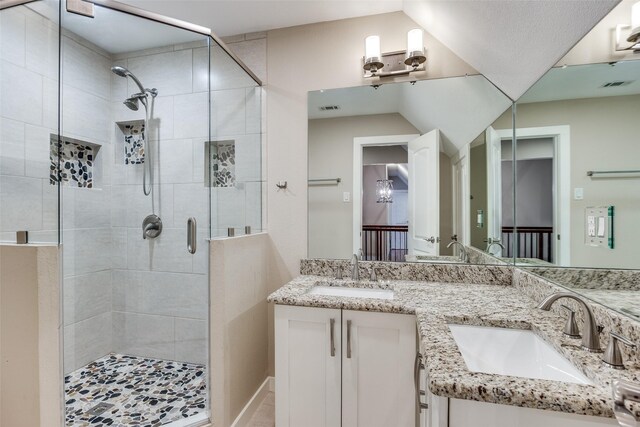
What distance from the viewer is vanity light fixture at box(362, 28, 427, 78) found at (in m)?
1.78

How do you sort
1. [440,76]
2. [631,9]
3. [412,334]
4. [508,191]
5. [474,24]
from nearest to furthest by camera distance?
[631,9], [412,334], [474,24], [508,191], [440,76]

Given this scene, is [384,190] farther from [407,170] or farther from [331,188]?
[331,188]

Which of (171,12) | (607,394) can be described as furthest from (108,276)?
(607,394)

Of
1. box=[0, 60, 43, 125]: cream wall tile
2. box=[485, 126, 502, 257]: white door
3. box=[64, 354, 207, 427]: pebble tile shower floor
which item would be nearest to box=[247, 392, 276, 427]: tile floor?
box=[64, 354, 207, 427]: pebble tile shower floor

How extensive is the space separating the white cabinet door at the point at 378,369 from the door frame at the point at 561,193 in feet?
2.28

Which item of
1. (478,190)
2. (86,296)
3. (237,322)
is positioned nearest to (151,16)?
(237,322)

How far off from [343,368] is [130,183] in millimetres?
2086

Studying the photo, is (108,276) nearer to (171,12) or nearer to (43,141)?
(43,141)

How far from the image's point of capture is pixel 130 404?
179 centimetres

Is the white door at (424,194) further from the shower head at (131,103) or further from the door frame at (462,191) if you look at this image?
the shower head at (131,103)

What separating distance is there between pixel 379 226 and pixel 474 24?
1226 millimetres

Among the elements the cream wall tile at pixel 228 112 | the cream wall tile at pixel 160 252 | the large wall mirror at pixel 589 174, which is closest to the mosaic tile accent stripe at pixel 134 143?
the cream wall tile at pixel 160 252

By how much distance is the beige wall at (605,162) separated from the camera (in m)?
0.90

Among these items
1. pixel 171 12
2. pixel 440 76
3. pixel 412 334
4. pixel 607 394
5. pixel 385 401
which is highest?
pixel 171 12
